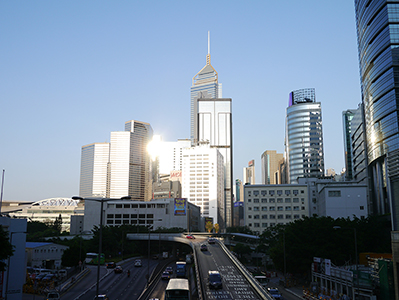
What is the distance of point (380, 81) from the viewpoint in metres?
114

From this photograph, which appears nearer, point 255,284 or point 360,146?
point 255,284

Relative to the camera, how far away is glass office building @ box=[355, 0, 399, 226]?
107875 millimetres

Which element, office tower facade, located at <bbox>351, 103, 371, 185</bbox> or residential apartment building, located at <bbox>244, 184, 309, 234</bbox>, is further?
residential apartment building, located at <bbox>244, 184, 309, 234</bbox>

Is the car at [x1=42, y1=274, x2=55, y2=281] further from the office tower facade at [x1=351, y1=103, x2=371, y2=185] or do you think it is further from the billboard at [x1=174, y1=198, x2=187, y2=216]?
the office tower facade at [x1=351, y1=103, x2=371, y2=185]

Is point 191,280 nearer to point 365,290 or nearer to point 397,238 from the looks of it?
point 365,290

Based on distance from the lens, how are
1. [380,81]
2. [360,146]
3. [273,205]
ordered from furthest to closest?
1. [360,146]
2. [273,205]
3. [380,81]

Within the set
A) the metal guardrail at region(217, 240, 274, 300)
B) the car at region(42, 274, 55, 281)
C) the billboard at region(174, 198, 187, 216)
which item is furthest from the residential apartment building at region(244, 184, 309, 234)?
the car at region(42, 274, 55, 281)

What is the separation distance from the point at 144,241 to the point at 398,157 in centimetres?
9528

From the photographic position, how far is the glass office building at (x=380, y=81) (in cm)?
10788

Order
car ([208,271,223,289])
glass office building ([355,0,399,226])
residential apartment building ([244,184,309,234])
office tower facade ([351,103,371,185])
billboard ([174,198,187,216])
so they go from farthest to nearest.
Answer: billboard ([174,198,187,216]) < residential apartment building ([244,184,309,234]) < office tower facade ([351,103,371,185]) < glass office building ([355,0,399,226]) < car ([208,271,223,289])

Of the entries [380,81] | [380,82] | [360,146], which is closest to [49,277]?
[380,82]

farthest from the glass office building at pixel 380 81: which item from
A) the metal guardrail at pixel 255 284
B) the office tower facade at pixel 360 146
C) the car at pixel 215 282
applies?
the car at pixel 215 282

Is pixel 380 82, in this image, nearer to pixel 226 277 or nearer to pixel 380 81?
pixel 380 81

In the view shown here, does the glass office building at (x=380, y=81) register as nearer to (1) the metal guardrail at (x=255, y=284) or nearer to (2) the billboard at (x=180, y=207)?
(1) the metal guardrail at (x=255, y=284)
